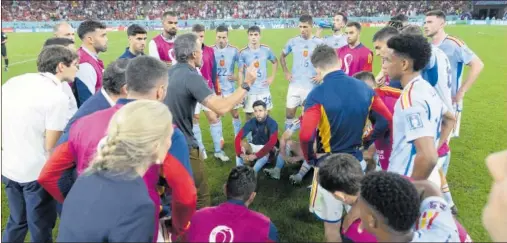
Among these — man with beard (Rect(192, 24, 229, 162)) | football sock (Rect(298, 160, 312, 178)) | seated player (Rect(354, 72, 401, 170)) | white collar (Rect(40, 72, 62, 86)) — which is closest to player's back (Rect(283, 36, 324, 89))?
man with beard (Rect(192, 24, 229, 162))

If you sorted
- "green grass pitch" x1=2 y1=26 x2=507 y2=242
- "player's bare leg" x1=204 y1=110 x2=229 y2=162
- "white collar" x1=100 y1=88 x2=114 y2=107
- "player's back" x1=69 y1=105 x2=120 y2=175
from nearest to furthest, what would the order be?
"player's back" x1=69 y1=105 x2=120 y2=175, "white collar" x1=100 y1=88 x2=114 y2=107, "green grass pitch" x1=2 y1=26 x2=507 y2=242, "player's bare leg" x1=204 y1=110 x2=229 y2=162

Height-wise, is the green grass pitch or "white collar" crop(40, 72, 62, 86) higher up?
"white collar" crop(40, 72, 62, 86)

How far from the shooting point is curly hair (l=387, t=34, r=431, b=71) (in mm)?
3023

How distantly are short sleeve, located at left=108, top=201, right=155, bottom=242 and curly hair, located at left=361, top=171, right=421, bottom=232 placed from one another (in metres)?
1.07

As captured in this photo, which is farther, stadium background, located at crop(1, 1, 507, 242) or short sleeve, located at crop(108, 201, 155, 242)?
stadium background, located at crop(1, 1, 507, 242)

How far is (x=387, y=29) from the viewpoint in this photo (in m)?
4.99

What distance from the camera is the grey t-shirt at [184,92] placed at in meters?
3.68

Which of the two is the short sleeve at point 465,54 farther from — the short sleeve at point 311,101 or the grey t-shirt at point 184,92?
the grey t-shirt at point 184,92

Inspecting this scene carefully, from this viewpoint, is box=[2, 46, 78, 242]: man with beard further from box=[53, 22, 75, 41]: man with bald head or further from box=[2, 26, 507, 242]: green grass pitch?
box=[53, 22, 75, 41]: man with bald head

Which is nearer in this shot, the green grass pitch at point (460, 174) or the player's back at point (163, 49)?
the green grass pitch at point (460, 174)

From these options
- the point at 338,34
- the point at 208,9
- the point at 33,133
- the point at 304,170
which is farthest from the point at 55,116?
the point at 208,9

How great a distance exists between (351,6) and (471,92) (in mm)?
40071

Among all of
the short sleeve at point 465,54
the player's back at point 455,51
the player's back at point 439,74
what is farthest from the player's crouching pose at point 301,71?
the player's back at point 439,74

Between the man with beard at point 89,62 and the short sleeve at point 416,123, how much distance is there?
353 cm
